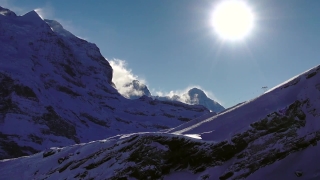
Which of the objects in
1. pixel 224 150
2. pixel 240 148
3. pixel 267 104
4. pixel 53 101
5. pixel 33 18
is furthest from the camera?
pixel 33 18

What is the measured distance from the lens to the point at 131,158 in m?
19.4

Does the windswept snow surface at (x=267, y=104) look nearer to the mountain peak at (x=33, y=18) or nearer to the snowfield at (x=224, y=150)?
the snowfield at (x=224, y=150)

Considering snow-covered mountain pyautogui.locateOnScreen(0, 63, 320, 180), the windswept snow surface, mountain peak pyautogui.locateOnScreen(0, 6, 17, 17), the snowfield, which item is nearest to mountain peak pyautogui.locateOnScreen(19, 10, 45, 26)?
mountain peak pyautogui.locateOnScreen(0, 6, 17, 17)

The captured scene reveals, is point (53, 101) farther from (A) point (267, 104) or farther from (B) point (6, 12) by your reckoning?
(A) point (267, 104)

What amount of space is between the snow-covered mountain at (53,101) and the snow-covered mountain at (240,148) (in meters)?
64.5

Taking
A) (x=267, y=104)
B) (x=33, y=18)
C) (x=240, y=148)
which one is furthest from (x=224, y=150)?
(x=33, y=18)

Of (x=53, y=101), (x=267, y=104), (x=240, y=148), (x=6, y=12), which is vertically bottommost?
(x=240, y=148)

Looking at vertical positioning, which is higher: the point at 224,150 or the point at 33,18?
the point at 33,18

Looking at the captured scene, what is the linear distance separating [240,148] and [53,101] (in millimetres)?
111680

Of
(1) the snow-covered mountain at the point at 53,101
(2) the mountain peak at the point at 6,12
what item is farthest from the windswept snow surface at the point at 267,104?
(2) the mountain peak at the point at 6,12

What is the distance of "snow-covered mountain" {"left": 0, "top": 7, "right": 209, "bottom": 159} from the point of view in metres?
91.2

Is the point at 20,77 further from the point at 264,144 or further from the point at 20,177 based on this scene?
the point at 264,144

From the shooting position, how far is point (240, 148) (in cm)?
1686

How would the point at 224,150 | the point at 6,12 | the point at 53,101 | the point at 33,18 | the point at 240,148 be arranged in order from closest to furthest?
the point at 240,148 → the point at 224,150 → the point at 53,101 → the point at 6,12 → the point at 33,18
